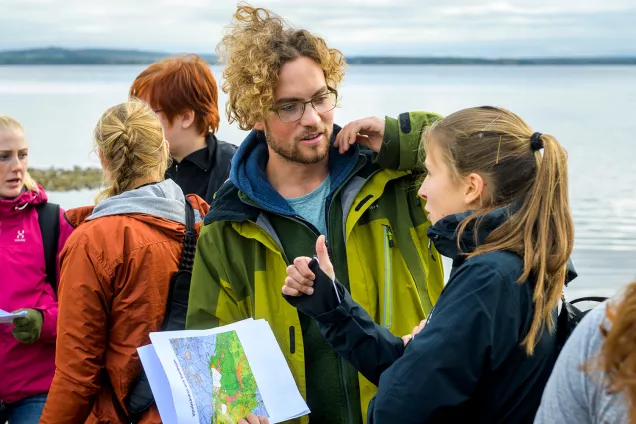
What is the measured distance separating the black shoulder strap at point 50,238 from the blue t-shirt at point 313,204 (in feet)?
4.35

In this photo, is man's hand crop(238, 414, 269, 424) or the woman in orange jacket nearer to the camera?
man's hand crop(238, 414, 269, 424)

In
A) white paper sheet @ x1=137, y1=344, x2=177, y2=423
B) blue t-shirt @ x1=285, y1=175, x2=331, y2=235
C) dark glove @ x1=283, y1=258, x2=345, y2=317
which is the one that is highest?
blue t-shirt @ x1=285, y1=175, x2=331, y2=235

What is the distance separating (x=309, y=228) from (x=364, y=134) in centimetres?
44

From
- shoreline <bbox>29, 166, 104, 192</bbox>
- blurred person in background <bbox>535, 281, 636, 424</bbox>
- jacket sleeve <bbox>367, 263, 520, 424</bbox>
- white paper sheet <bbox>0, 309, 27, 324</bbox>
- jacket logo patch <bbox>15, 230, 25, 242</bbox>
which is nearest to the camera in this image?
blurred person in background <bbox>535, 281, 636, 424</bbox>

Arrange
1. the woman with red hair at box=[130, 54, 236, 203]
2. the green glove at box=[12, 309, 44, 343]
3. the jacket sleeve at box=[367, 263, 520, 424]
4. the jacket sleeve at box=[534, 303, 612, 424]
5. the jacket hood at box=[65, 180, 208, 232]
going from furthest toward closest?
1. the woman with red hair at box=[130, 54, 236, 203]
2. the green glove at box=[12, 309, 44, 343]
3. the jacket hood at box=[65, 180, 208, 232]
4. the jacket sleeve at box=[367, 263, 520, 424]
5. the jacket sleeve at box=[534, 303, 612, 424]

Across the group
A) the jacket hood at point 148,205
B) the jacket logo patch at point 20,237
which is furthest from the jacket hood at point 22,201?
the jacket hood at point 148,205

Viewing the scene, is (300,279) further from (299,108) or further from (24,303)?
(24,303)

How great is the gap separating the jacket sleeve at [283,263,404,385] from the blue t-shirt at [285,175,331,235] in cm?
64

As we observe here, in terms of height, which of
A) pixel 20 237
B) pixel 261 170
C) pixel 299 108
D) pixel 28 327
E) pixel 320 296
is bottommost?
pixel 28 327

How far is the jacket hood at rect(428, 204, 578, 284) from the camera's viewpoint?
87.1 inches

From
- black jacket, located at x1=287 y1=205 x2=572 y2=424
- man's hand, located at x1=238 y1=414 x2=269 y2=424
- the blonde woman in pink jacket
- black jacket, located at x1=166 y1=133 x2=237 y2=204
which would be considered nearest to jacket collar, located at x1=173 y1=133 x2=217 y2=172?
black jacket, located at x1=166 y1=133 x2=237 y2=204

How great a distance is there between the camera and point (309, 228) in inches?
118

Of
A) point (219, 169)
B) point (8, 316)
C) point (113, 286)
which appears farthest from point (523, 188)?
point (219, 169)

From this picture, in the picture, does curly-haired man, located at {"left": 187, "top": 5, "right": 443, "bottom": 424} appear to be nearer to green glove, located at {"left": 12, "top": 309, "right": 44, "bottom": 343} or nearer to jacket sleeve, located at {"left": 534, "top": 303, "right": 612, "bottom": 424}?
green glove, located at {"left": 12, "top": 309, "right": 44, "bottom": 343}
